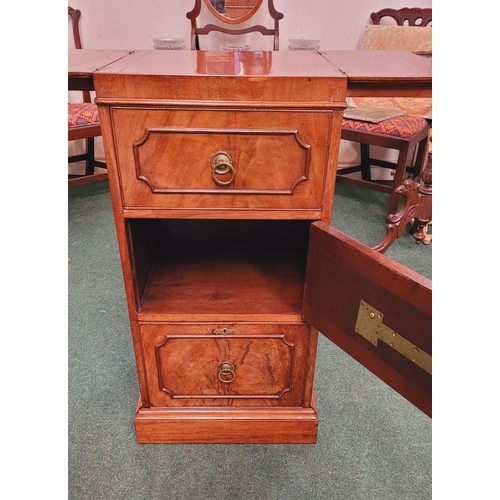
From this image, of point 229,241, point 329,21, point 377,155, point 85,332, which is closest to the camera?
point 229,241

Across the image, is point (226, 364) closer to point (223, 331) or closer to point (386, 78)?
point (223, 331)

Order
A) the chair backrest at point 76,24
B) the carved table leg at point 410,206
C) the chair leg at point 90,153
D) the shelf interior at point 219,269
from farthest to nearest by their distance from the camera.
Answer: the chair leg at point 90,153
the chair backrest at point 76,24
the carved table leg at point 410,206
the shelf interior at point 219,269

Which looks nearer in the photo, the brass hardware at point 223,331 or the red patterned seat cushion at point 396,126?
the brass hardware at point 223,331

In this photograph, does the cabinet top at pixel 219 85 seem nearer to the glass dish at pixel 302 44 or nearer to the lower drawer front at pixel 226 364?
the lower drawer front at pixel 226 364

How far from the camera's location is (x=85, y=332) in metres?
1.20

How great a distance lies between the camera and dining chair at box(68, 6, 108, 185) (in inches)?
67.9

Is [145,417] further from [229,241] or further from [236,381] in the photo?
[229,241]

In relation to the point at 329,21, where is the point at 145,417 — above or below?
below

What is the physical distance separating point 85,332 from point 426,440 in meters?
0.94

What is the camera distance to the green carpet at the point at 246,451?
81 cm

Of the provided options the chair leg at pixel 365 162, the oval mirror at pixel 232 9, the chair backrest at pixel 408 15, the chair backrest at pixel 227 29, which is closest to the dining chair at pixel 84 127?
the chair backrest at pixel 227 29

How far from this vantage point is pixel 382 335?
56 centimetres

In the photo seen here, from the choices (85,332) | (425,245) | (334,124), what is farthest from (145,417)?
(425,245)

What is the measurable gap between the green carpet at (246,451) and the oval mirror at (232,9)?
1.50m
